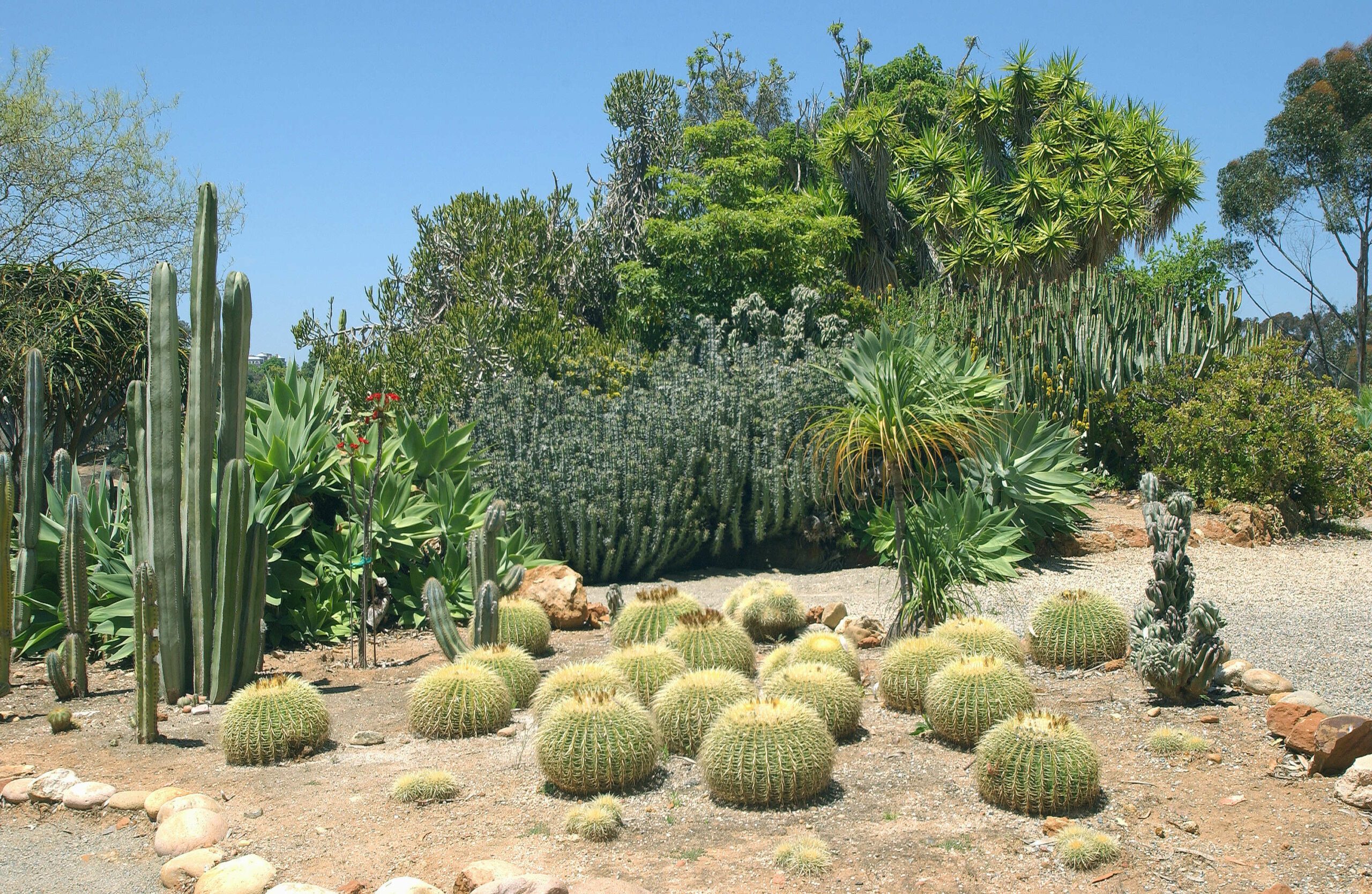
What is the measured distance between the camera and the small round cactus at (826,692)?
5387mm

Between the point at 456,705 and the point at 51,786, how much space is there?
6.32 feet

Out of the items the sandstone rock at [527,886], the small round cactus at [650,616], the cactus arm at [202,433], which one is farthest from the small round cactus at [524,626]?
the sandstone rock at [527,886]

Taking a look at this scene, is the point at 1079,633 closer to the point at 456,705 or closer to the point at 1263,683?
the point at 1263,683

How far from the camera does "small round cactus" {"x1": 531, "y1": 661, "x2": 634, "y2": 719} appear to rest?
538cm

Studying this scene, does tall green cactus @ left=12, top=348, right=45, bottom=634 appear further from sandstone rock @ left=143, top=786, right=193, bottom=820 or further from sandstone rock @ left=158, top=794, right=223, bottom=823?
sandstone rock @ left=158, top=794, right=223, bottom=823

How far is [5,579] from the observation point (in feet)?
21.8

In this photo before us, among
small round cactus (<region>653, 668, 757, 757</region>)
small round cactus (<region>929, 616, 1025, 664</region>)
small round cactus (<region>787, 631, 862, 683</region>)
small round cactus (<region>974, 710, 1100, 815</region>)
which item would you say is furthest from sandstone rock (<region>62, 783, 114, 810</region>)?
small round cactus (<region>929, 616, 1025, 664</region>)

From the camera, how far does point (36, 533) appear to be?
763cm

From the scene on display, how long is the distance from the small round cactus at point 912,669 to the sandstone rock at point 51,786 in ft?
13.8

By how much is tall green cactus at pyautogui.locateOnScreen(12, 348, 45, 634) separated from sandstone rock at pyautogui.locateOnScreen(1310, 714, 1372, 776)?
8.04 m

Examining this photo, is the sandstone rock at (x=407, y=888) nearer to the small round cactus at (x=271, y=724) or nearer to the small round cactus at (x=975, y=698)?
the small round cactus at (x=271, y=724)

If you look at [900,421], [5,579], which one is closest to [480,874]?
[5,579]

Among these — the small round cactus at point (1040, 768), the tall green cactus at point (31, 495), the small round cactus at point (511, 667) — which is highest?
the tall green cactus at point (31, 495)

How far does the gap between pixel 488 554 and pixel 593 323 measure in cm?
1098
